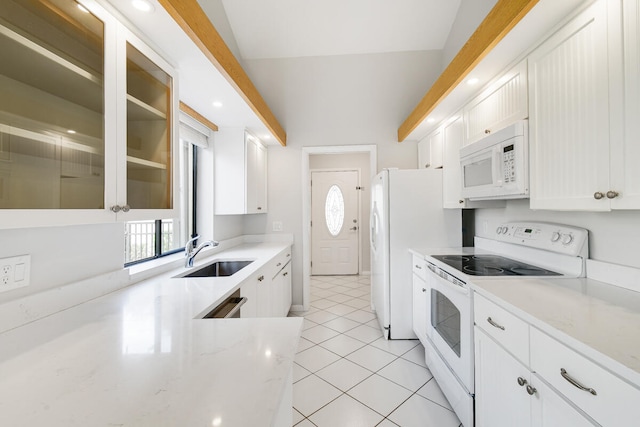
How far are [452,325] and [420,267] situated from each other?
686 mm

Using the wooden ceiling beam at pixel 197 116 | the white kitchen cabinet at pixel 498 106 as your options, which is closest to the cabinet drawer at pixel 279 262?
the wooden ceiling beam at pixel 197 116

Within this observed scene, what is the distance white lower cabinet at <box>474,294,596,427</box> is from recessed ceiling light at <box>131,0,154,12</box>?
194cm

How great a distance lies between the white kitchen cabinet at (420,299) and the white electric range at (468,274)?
10 centimetres

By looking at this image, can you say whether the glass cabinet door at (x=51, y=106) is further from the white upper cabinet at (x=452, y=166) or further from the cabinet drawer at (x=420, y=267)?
the white upper cabinet at (x=452, y=166)

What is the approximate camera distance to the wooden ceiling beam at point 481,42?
49.5 inches

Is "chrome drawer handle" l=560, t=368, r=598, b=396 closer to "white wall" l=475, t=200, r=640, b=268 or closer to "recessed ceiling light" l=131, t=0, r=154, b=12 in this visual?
"white wall" l=475, t=200, r=640, b=268

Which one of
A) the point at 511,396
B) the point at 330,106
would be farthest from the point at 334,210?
the point at 511,396

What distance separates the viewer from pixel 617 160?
103 cm

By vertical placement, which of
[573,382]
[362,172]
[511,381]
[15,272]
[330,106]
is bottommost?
[511,381]

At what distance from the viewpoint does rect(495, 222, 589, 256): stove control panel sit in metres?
1.42

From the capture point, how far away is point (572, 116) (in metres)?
1.22

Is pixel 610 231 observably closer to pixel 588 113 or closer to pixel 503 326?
pixel 588 113

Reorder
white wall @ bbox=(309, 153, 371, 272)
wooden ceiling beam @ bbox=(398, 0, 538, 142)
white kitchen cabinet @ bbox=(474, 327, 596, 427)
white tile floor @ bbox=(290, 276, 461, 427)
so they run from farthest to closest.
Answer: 1. white wall @ bbox=(309, 153, 371, 272)
2. white tile floor @ bbox=(290, 276, 461, 427)
3. wooden ceiling beam @ bbox=(398, 0, 538, 142)
4. white kitchen cabinet @ bbox=(474, 327, 596, 427)

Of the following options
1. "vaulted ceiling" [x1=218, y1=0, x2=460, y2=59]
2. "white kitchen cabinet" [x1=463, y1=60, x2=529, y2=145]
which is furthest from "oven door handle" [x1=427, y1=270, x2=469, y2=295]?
"vaulted ceiling" [x1=218, y1=0, x2=460, y2=59]
